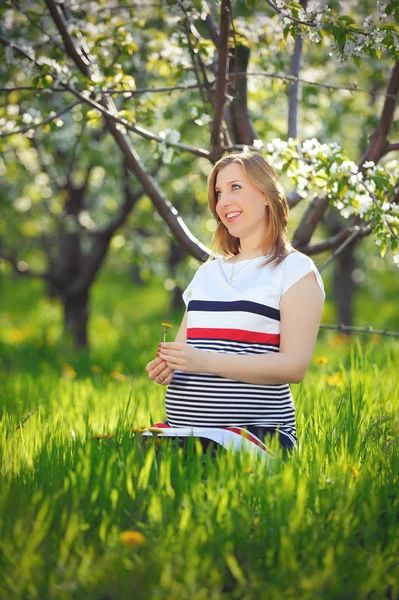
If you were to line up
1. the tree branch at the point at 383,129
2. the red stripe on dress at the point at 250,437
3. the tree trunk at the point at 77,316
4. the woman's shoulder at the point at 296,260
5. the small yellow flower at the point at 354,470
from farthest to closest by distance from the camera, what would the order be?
the tree trunk at the point at 77,316, the tree branch at the point at 383,129, the woman's shoulder at the point at 296,260, the red stripe on dress at the point at 250,437, the small yellow flower at the point at 354,470

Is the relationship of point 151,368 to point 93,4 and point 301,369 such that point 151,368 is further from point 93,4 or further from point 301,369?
point 93,4

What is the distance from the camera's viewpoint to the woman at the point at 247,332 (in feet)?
7.51

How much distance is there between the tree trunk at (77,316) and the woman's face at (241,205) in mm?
4857

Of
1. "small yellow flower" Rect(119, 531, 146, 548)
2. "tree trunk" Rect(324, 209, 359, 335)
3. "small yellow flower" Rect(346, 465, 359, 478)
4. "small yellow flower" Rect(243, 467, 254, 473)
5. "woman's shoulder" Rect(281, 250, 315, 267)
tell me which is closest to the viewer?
"small yellow flower" Rect(119, 531, 146, 548)

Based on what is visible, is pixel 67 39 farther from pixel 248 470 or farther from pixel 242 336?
pixel 248 470

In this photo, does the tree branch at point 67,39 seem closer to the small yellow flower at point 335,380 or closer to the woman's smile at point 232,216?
the woman's smile at point 232,216

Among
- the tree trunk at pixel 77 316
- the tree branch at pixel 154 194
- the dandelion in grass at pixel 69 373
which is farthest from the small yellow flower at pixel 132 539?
the tree trunk at pixel 77 316

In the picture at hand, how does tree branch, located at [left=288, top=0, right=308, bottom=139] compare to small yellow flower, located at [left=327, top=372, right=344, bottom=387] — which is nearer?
small yellow flower, located at [left=327, top=372, right=344, bottom=387]

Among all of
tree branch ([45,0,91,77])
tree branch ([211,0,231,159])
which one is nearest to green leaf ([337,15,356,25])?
tree branch ([211,0,231,159])

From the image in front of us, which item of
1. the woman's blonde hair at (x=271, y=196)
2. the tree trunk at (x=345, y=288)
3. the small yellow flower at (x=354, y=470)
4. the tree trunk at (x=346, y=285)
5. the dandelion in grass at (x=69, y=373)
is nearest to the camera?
the small yellow flower at (x=354, y=470)

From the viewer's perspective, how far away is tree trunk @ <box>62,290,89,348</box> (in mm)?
7289

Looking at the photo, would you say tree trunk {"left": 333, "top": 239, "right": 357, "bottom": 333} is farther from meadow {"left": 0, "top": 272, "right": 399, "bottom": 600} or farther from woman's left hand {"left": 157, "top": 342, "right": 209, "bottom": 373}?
woman's left hand {"left": 157, "top": 342, "right": 209, "bottom": 373}

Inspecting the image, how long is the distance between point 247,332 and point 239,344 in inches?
2.0

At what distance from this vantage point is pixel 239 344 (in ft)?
7.81
